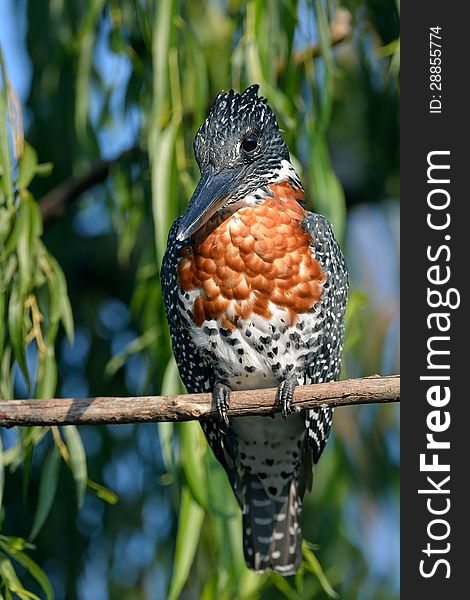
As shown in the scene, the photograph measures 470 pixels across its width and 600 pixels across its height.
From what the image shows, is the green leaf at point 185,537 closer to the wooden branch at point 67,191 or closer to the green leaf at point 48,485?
the green leaf at point 48,485

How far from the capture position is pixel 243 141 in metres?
2.73

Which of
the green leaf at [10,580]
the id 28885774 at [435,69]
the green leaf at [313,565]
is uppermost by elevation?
the id 28885774 at [435,69]

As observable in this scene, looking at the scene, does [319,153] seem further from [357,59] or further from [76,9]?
[76,9]

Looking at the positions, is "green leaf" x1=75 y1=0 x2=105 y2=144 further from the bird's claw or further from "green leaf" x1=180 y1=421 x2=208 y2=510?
the bird's claw

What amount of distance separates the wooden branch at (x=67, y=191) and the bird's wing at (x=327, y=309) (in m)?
1.18

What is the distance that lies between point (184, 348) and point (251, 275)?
26 cm

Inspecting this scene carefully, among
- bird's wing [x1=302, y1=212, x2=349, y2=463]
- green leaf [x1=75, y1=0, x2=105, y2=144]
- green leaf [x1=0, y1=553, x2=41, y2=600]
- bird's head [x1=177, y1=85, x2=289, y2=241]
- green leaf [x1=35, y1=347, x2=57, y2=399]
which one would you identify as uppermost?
green leaf [x1=75, y1=0, x2=105, y2=144]

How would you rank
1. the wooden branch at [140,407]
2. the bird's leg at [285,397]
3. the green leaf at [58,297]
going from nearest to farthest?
the wooden branch at [140,407]
the bird's leg at [285,397]
the green leaf at [58,297]

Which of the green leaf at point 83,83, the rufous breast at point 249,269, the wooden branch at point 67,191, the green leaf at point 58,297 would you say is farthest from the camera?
the wooden branch at point 67,191

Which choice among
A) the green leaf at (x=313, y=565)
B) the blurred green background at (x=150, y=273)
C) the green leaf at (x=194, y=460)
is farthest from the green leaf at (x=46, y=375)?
the green leaf at (x=313, y=565)

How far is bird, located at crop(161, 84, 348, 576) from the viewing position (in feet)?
8.87

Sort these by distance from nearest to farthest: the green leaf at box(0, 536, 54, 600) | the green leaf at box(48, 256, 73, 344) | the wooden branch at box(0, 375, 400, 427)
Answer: the wooden branch at box(0, 375, 400, 427) < the green leaf at box(0, 536, 54, 600) < the green leaf at box(48, 256, 73, 344)

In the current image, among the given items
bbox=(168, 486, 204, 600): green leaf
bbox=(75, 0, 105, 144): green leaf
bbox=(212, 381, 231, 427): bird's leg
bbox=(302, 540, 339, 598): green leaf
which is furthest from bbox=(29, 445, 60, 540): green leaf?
bbox=(75, 0, 105, 144): green leaf

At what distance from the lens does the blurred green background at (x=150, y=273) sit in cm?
291
